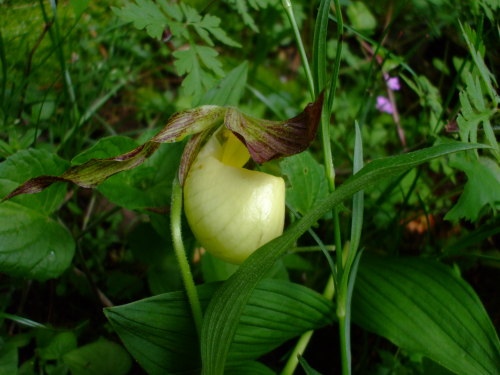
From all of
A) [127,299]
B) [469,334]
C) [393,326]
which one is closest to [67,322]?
[127,299]

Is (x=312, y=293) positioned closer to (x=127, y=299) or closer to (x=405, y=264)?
(x=405, y=264)

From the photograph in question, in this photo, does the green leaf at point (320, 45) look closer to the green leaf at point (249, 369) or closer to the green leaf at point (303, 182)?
the green leaf at point (303, 182)

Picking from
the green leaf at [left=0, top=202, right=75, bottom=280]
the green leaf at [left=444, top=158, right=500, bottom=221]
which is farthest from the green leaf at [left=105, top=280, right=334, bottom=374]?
the green leaf at [left=444, top=158, right=500, bottom=221]

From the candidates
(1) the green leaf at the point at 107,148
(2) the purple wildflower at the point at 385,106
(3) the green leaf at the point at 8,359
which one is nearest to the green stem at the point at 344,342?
(1) the green leaf at the point at 107,148

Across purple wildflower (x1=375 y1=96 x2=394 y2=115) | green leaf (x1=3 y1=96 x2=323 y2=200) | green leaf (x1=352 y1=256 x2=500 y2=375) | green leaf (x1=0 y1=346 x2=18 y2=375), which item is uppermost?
green leaf (x1=3 y1=96 x2=323 y2=200)

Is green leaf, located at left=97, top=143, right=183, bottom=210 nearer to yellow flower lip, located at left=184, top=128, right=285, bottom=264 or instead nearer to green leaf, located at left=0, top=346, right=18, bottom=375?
yellow flower lip, located at left=184, top=128, right=285, bottom=264
